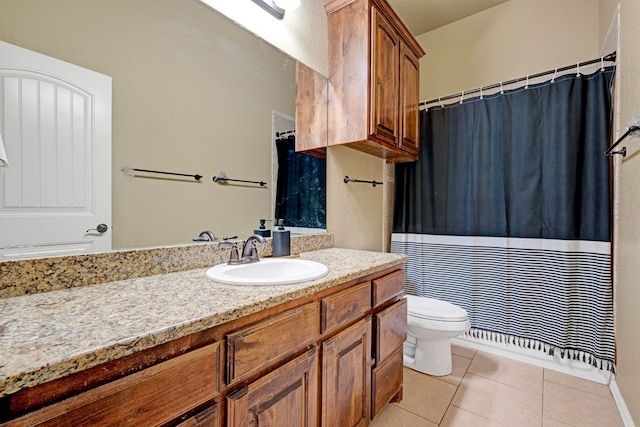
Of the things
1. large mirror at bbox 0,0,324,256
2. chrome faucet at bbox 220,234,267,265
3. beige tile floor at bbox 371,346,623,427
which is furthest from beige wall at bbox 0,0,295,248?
beige tile floor at bbox 371,346,623,427

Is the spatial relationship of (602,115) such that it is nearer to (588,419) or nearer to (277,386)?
(588,419)

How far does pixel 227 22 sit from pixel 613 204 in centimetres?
230

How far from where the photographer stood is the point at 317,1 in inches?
72.5

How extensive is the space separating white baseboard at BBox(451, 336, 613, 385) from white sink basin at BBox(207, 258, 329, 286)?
1.71 m

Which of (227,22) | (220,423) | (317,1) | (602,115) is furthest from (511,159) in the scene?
(220,423)

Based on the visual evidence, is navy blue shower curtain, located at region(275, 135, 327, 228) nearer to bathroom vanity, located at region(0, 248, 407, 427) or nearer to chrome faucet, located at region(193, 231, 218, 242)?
chrome faucet, located at region(193, 231, 218, 242)

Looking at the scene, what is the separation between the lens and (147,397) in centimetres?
60

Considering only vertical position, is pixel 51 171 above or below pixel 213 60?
below

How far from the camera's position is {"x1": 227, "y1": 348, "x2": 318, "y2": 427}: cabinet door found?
2.53 feet

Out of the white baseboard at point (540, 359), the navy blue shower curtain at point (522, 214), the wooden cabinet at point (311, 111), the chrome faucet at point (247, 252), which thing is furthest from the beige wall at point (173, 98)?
the white baseboard at point (540, 359)

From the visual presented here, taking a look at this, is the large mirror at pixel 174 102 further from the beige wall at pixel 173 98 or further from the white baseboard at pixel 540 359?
the white baseboard at pixel 540 359

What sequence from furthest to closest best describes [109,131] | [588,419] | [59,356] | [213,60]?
[588,419] < [213,60] < [109,131] < [59,356]

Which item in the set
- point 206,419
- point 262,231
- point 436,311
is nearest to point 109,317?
point 206,419

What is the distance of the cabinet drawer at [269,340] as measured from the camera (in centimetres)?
76
